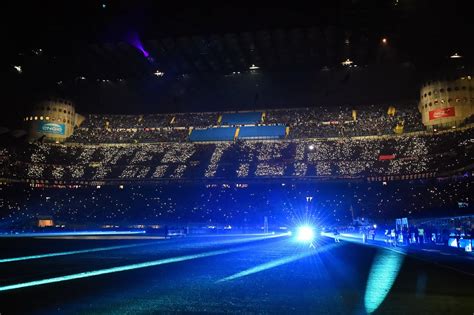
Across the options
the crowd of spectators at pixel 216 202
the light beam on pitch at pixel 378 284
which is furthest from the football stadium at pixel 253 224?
the crowd of spectators at pixel 216 202

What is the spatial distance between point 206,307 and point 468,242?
16.3 meters

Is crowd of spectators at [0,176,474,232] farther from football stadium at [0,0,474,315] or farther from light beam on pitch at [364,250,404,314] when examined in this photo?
light beam on pitch at [364,250,404,314]

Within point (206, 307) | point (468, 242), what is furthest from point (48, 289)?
point (468, 242)

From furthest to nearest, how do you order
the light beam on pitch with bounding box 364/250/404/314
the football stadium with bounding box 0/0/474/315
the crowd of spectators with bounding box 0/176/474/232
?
the crowd of spectators with bounding box 0/176/474/232
the football stadium with bounding box 0/0/474/315
the light beam on pitch with bounding box 364/250/404/314

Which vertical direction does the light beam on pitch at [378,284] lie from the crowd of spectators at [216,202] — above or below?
below

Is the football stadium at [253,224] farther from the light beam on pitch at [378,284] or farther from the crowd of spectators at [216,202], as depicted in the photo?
the crowd of spectators at [216,202]

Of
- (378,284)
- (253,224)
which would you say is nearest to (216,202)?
(253,224)

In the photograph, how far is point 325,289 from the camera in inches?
279

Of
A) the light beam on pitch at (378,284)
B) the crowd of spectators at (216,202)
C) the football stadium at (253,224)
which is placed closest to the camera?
the light beam on pitch at (378,284)

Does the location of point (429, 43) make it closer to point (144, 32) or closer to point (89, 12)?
point (144, 32)

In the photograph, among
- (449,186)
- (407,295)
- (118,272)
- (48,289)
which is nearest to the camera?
(407,295)

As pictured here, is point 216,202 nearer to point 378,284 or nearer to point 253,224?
point 253,224

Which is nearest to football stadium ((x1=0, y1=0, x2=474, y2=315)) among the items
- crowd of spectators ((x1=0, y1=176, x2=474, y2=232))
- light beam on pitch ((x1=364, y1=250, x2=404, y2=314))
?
light beam on pitch ((x1=364, y1=250, x2=404, y2=314))

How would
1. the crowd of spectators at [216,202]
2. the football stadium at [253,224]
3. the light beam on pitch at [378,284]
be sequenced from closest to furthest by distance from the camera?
the light beam on pitch at [378,284] < the football stadium at [253,224] < the crowd of spectators at [216,202]
